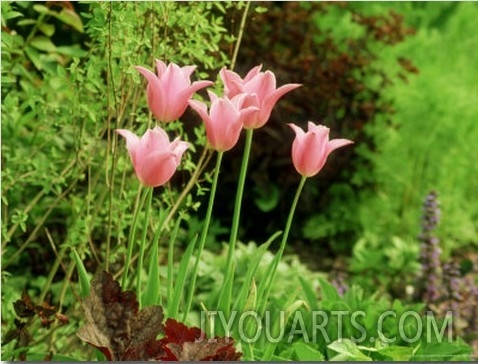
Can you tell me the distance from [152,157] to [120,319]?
37 cm

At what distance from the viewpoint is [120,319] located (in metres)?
2.20

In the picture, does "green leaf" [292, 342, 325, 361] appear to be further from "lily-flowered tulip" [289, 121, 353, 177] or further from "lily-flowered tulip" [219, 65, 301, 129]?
"lily-flowered tulip" [219, 65, 301, 129]

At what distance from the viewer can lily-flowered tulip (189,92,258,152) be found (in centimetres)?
213

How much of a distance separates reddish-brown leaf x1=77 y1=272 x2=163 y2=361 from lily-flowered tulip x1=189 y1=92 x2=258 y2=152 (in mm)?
379

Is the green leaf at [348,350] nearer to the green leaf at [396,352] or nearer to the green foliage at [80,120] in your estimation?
the green leaf at [396,352]

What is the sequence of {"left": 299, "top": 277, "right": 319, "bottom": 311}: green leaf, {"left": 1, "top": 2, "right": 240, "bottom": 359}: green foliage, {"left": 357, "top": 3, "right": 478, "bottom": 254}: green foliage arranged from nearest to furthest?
{"left": 1, "top": 2, "right": 240, "bottom": 359}: green foliage, {"left": 299, "top": 277, "right": 319, "bottom": 311}: green leaf, {"left": 357, "top": 3, "right": 478, "bottom": 254}: green foliage

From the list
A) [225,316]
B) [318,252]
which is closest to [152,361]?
[225,316]

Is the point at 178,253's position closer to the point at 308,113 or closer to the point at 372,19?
the point at 308,113

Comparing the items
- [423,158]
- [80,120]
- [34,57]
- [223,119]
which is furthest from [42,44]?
[423,158]

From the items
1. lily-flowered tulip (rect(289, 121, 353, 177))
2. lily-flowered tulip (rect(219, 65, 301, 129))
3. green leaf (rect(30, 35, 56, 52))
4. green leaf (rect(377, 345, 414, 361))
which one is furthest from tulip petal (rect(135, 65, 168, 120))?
green leaf (rect(30, 35, 56, 52))

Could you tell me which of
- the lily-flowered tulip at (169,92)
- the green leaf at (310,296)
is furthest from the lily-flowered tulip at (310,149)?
the green leaf at (310,296)

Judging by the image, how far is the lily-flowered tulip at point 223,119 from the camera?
2131mm

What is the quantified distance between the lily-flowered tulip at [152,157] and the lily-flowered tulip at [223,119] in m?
0.09

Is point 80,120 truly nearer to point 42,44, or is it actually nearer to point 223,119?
point 42,44
